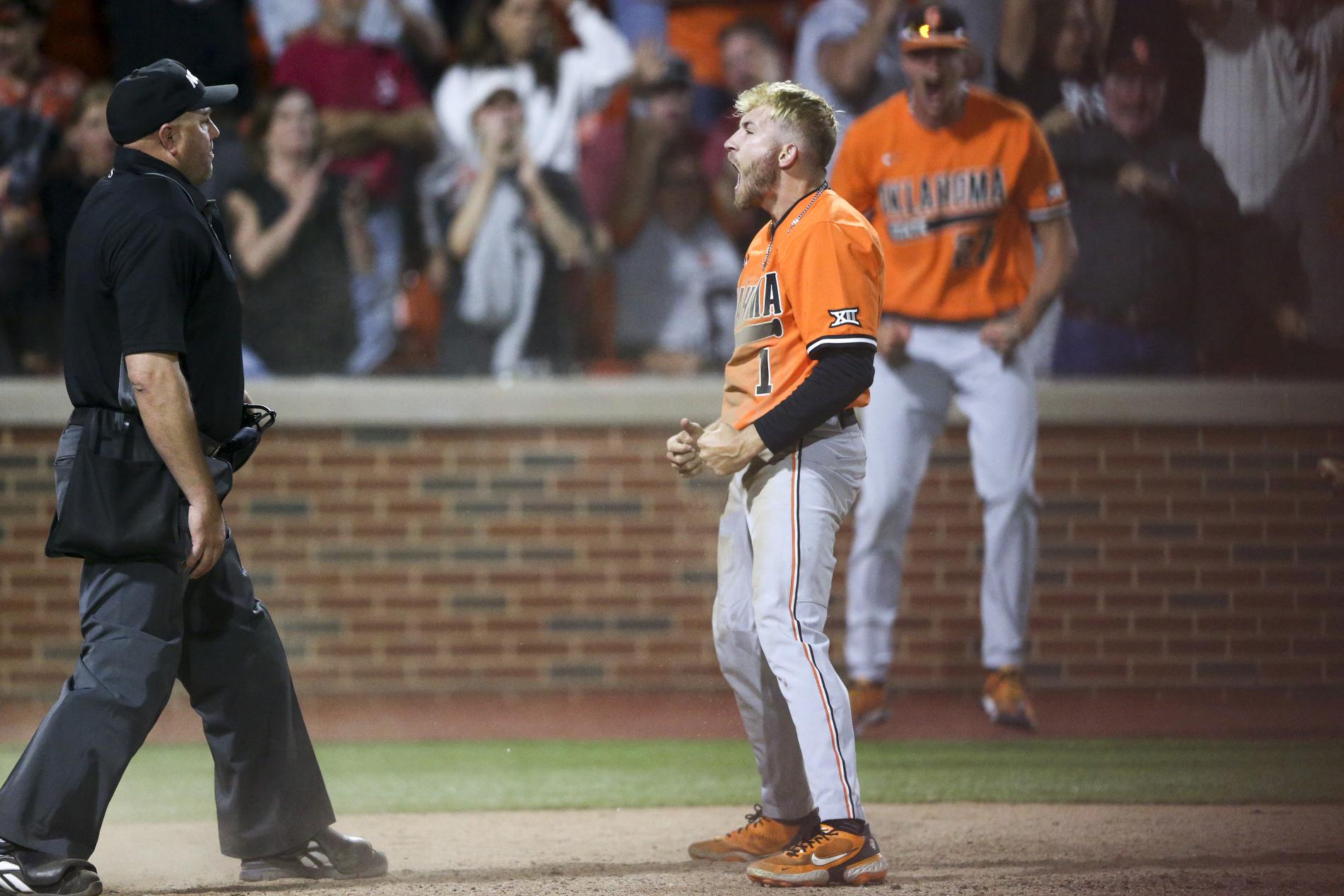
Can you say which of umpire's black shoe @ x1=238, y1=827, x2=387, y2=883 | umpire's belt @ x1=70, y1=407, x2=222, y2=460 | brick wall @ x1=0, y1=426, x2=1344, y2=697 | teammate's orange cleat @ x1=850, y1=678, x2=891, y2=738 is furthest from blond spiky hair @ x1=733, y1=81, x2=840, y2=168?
brick wall @ x1=0, y1=426, x2=1344, y2=697

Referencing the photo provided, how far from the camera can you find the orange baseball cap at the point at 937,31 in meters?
5.68

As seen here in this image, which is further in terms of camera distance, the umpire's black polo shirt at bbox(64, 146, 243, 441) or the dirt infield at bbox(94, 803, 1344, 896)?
the dirt infield at bbox(94, 803, 1344, 896)

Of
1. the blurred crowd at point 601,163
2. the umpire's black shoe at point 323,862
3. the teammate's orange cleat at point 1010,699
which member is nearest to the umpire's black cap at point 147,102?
the umpire's black shoe at point 323,862

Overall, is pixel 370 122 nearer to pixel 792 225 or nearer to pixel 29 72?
pixel 29 72

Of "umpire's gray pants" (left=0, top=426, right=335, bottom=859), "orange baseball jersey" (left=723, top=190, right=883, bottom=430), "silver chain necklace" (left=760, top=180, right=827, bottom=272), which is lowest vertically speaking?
"umpire's gray pants" (left=0, top=426, right=335, bottom=859)

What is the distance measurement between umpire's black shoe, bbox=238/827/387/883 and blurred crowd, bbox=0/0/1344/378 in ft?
11.8

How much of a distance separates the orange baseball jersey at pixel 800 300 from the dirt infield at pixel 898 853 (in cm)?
112

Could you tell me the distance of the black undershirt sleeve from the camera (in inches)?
138

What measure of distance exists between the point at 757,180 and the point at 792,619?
1048 millimetres

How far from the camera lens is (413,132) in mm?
7094

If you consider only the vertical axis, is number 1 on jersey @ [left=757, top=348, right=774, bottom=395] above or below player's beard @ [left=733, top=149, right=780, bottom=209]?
below

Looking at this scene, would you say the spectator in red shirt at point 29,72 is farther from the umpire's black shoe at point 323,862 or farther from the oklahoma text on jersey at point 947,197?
the umpire's black shoe at point 323,862

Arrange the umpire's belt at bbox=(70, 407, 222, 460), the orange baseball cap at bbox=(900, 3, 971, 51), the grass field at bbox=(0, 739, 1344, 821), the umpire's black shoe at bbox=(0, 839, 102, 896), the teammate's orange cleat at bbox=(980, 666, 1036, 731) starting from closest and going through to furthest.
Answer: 1. the umpire's black shoe at bbox=(0, 839, 102, 896)
2. the umpire's belt at bbox=(70, 407, 222, 460)
3. the grass field at bbox=(0, 739, 1344, 821)
4. the orange baseball cap at bbox=(900, 3, 971, 51)
5. the teammate's orange cleat at bbox=(980, 666, 1036, 731)

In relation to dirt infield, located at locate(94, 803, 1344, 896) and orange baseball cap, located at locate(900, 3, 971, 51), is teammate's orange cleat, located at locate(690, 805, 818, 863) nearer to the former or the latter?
dirt infield, located at locate(94, 803, 1344, 896)
